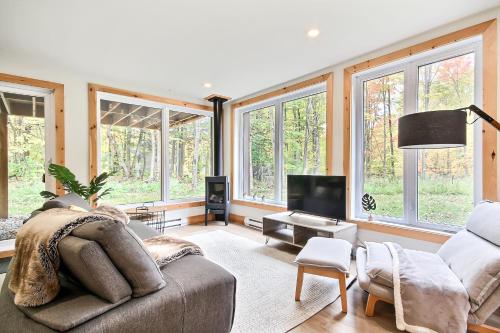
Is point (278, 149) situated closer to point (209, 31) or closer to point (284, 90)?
point (284, 90)

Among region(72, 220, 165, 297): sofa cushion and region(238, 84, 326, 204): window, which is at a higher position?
region(238, 84, 326, 204): window

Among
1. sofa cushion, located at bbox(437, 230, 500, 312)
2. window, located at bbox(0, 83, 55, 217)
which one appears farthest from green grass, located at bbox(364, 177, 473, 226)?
window, located at bbox(0, 83, 55, 217)

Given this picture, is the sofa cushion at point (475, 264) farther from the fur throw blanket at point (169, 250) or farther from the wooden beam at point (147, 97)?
the wooden beam at point (147, 97)

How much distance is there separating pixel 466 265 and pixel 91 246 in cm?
241

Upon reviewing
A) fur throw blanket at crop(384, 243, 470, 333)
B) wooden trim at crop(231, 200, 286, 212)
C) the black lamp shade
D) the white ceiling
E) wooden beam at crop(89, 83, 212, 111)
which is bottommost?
fur throw blanket at crop(384, 243, 470, 333)

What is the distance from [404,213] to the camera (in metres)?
2.87

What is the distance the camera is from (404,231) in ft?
8.93

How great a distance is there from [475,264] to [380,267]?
60 cm

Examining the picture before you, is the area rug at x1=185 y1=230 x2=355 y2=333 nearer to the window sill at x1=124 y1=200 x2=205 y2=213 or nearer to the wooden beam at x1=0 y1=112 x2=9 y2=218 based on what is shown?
the window sill at x1=124 y1=200 x2=205 y2=213

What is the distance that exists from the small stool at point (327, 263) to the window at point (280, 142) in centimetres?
171

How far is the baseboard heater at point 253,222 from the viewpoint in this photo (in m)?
4.55

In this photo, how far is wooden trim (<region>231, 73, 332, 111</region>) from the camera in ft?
11.9

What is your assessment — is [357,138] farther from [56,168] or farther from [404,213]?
[56,168]

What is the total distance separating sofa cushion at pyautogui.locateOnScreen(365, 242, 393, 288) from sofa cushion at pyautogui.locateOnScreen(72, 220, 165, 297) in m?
1.57
